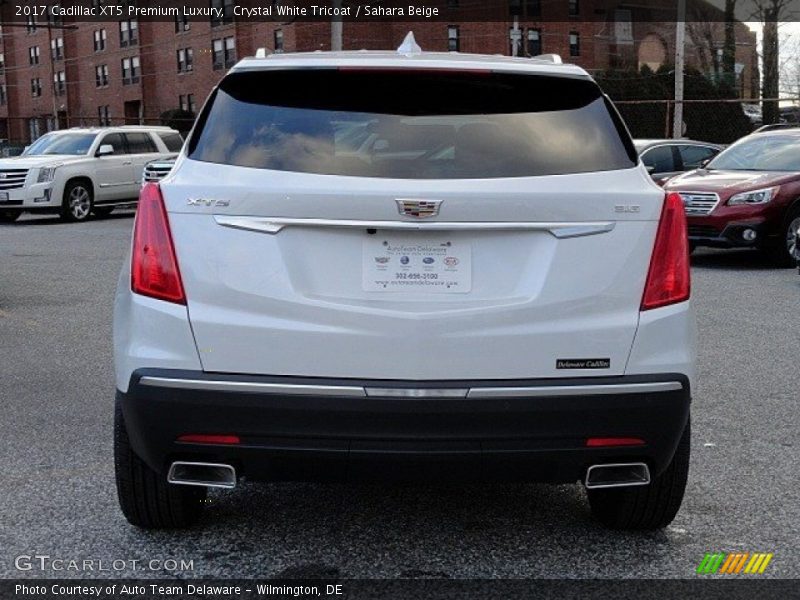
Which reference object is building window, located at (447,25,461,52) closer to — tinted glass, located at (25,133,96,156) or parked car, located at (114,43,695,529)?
tinted glass, located at (25,133,96,156)

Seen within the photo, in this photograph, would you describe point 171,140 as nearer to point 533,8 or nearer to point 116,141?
point 116,141

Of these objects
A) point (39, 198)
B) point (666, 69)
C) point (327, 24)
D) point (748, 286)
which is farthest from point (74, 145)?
point (666, 69)

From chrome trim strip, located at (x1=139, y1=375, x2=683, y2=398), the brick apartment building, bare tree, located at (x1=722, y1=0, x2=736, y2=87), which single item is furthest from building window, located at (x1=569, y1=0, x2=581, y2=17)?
chrome trim strip, located at (x1=139, y1=375, x2=683, y2=398)

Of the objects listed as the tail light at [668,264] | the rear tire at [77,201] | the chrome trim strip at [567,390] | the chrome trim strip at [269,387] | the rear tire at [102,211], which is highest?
the tail light at [668,264]

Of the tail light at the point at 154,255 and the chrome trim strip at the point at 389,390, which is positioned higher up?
the tail light at the point at 154,255

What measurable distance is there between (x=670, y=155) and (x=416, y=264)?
15202 millimetres

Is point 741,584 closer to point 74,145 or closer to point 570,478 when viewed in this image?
point 570,478

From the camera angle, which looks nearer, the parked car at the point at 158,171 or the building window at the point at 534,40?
the parked car at the point at 158,171

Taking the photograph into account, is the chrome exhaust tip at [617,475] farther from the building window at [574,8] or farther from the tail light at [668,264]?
the building window at [574,8]

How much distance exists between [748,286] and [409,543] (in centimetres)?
845

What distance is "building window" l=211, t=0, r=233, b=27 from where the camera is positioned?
2301 inches

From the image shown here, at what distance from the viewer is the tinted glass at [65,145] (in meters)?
22.6

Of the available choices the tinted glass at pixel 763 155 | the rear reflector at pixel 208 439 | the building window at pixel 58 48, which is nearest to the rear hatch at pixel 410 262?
the rear reflector at pixel 208 439

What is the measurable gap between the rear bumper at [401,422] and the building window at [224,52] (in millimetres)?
57382
